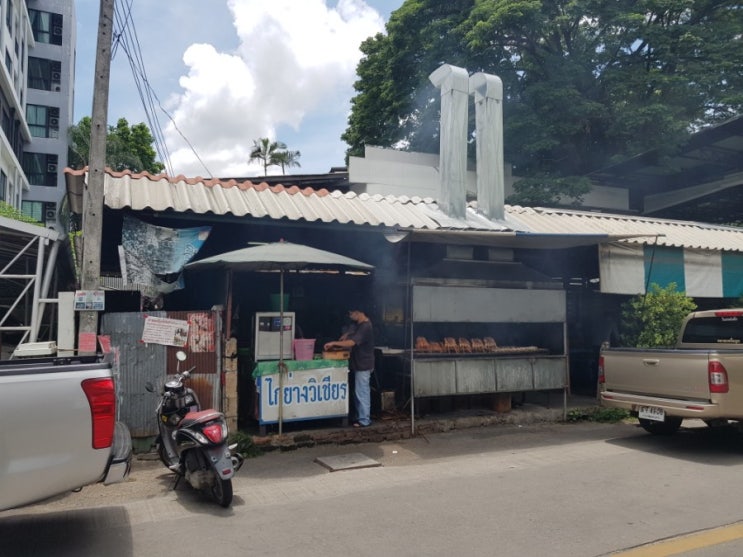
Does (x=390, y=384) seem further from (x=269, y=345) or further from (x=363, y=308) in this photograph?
(x=269, y=345)

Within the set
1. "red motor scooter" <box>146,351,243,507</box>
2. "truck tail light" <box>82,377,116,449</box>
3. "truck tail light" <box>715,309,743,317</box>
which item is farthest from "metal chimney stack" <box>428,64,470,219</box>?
"truck tail light" <box>82,377,116,449</box>

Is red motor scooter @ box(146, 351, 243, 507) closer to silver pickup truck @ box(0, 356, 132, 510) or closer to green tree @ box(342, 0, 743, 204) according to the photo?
silver pickup truck @ box(0, 356, 132, 510)

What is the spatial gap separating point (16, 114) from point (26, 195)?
6.34 m

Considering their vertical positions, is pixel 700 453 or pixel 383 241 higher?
pixel 383 241

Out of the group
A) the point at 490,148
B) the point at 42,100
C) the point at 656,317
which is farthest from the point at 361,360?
the point at 42,100

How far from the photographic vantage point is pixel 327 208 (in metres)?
8.88

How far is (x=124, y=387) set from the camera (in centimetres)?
694

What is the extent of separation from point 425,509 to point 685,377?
4003 millimetres

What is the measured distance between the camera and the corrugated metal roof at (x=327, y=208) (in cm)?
788

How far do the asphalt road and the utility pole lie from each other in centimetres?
175

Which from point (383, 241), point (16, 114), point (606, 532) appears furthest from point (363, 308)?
point (16, 114)

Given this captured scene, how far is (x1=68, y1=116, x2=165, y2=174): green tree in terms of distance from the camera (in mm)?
27141

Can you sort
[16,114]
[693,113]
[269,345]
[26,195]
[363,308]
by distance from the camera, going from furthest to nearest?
[26,195], [16,114], [693,113], [363,308], [269,345]

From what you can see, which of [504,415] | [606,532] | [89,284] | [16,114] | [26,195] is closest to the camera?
[606,532]
